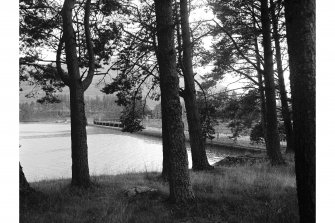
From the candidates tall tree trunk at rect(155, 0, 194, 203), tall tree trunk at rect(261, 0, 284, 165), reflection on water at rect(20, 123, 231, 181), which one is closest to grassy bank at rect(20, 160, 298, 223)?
tall tree trunk at rect(155, 0, 194, 203)

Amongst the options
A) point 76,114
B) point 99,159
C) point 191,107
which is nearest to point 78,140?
point 76,114

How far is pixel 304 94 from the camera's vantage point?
121 inches

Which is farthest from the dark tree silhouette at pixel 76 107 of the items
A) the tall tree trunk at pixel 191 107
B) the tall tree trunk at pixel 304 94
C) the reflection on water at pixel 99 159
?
the tall tree trunk at pixel 304 94

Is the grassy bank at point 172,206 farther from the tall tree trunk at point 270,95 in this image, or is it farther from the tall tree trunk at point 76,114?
the tall tree trunk at point 270,95

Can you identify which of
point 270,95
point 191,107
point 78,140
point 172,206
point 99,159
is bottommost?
point 99,159

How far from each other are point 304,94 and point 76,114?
Result: 6366mm

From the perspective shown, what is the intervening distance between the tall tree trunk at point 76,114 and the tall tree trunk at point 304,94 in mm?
5987

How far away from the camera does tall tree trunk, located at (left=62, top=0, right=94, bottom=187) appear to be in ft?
26.2

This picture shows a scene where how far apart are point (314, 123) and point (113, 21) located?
29.2ft

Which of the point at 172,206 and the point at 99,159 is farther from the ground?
the point at 172,206

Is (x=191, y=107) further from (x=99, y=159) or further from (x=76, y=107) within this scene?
(x=99, y=159)

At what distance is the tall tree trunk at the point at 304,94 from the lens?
10.00ft

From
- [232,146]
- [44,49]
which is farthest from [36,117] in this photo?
[44,49]

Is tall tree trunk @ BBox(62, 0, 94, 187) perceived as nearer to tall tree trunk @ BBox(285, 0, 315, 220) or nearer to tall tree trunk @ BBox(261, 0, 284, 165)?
tall tree trunk @ BBox(285, 0, 315, 220)
